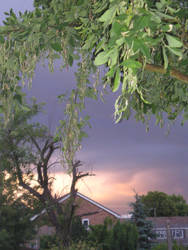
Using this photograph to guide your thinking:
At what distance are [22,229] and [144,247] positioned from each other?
31.5 feet

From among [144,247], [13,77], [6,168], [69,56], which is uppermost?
[6,168]

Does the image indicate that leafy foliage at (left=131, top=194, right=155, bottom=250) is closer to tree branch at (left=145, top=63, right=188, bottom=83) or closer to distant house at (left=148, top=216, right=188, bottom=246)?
distant house at (left=148, top=216, right=188, bottom=246)

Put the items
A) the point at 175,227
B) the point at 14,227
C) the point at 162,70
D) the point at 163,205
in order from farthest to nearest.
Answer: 1. the point at 163,205
2. the point at 175,227
3. the point at 14,227
4. the point at 162,70

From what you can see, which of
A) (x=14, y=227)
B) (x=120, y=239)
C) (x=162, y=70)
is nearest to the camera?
(x=162, y=70)

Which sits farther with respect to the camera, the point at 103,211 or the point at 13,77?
the point at 103,211

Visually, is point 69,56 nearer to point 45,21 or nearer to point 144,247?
point 45,21

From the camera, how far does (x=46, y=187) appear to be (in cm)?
2059

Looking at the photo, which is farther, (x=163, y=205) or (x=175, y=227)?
(x=163, y=205)

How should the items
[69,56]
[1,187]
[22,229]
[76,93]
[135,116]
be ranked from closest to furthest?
[69,56]
[76,93]
[135,116]
[22,229]
[1,187]

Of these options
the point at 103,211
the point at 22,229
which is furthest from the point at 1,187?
the point at 103,211

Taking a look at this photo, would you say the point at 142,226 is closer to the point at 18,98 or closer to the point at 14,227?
the point at 14,227

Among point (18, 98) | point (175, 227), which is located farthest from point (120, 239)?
point (175, 227)

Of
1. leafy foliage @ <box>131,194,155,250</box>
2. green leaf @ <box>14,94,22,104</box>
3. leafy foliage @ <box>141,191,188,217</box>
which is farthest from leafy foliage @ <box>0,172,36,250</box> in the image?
leafy foliage @ <box>141,191,188,217</box>

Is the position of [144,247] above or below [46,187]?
below
